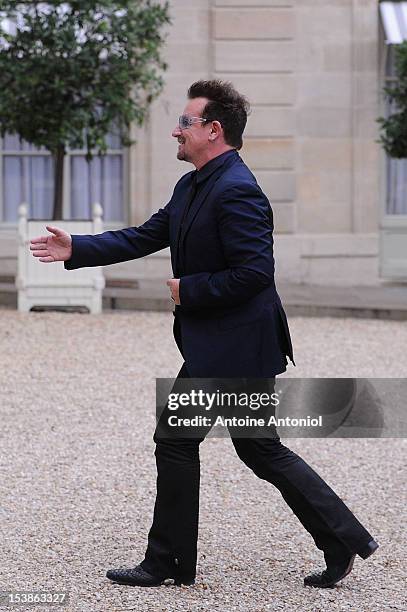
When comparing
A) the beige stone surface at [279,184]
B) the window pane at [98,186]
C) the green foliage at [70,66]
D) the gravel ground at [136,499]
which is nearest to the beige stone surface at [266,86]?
the beige stone surface at [279,184]

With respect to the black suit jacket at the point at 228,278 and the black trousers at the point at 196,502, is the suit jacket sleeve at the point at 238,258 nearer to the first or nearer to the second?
the black suit jacket at the point at 228,278

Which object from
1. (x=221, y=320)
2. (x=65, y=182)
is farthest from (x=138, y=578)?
(x=65, y=182)

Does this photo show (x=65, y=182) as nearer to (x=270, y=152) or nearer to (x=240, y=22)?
(x=270, y=152)

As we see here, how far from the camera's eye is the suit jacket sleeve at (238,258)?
4.19 metres

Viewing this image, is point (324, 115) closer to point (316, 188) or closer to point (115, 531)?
point (316, 188)

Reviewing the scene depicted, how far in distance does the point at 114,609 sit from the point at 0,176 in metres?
12.7

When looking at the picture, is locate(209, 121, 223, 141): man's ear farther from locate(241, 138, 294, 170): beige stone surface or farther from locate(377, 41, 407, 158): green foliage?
locate(241, 138, 294, 170): beige stone surface

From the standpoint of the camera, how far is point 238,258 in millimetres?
4203

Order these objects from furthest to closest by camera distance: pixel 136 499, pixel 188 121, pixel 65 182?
pixel 65 182
pixel 136 499
pixel 188 121

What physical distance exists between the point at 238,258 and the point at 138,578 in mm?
1110

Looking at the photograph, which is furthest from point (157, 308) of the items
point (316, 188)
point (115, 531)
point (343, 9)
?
point (115, 531)

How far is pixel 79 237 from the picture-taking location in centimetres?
457

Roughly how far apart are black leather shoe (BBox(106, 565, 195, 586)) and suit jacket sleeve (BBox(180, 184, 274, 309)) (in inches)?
35.8

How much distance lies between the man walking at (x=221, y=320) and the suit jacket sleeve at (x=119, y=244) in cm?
9
